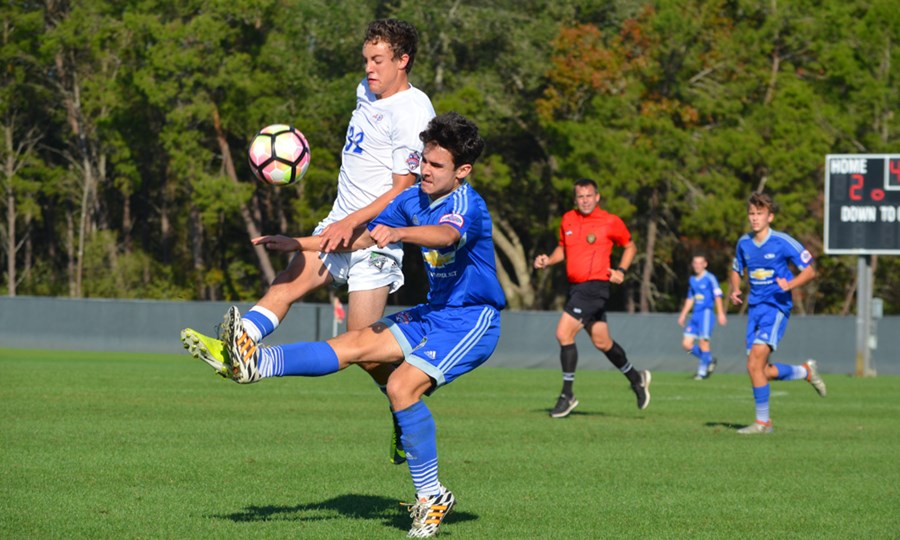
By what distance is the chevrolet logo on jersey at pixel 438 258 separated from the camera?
6.56 m

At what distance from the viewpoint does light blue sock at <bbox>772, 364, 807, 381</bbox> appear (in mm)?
13702

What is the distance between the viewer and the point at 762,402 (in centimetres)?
1253

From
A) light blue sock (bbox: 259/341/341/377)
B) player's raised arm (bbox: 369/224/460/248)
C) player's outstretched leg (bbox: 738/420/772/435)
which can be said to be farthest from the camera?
player's outstretched leg (bbox: 738/420/772/435)

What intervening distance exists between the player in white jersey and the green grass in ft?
3.16

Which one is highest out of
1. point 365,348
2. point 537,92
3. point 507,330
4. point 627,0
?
point 627,0

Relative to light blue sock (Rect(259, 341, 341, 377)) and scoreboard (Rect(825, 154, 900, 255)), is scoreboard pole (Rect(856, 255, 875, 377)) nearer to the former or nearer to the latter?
scoreboard (Rect(825, 154, 900, 255))

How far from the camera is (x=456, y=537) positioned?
6.28 metres

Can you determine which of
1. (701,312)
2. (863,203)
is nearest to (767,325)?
(701,312)

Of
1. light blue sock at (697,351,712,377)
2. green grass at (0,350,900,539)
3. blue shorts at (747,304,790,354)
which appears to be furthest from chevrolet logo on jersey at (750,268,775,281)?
light blue sock at (697,351,712,377)

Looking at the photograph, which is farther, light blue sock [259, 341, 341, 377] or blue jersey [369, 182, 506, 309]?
blue jersey [369, 182, 506, 309]

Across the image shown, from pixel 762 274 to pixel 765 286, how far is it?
0.44 ft

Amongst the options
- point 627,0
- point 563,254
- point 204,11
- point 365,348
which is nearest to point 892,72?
point 627,0

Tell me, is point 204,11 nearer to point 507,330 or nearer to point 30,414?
point 507,330

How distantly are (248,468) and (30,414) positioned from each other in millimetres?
4111
